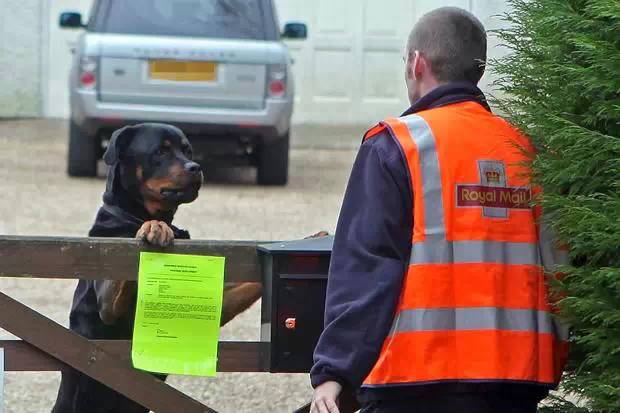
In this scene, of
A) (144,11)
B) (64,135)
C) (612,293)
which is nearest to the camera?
(612,293)

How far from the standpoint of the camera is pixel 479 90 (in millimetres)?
3441

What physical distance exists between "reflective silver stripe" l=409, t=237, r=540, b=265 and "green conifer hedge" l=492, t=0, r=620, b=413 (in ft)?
0.31

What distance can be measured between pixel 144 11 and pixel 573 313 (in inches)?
398

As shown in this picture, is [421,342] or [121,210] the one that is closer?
[421,342]

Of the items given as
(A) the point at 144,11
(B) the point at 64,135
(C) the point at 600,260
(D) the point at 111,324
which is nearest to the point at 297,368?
(D) the point at 111,324

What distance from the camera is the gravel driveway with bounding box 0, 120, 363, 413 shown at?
6680 millimetres

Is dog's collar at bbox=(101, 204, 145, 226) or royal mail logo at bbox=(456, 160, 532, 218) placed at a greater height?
royal mail logo at bbox=(456, 160, 532, 218)

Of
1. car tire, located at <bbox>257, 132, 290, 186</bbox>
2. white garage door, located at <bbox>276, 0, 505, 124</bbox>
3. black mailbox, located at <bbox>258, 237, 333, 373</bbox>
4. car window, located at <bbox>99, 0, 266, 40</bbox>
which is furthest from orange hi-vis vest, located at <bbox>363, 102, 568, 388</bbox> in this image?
white garage door, located at <bbox>276, 0, 505, 124</bbox>

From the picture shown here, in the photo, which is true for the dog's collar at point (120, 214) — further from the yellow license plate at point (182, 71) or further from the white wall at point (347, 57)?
the white wall at point (347, 57)

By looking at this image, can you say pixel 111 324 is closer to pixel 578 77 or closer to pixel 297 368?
pixel 297 368

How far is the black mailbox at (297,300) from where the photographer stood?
152 inches

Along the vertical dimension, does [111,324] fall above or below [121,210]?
below

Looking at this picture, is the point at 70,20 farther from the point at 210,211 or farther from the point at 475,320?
the point at 475,320

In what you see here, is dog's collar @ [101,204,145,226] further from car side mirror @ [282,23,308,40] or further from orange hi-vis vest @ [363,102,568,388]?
car side mirror @ [282,23,308,40]
